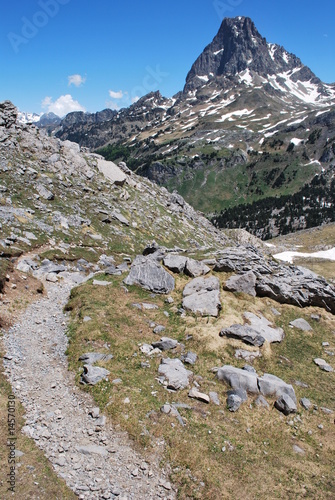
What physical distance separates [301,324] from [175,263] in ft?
48.7

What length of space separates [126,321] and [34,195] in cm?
3013

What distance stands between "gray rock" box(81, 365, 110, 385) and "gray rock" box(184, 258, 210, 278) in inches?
696

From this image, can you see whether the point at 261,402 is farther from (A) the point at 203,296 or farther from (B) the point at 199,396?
(A) the point at 203,296

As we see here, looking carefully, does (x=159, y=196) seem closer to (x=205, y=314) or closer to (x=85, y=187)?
(x=85, y=187)

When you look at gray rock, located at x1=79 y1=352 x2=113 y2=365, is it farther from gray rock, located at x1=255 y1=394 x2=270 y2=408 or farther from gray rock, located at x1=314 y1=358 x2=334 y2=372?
gray rock, located at x1=314 y1=358 x2=334 y2=372

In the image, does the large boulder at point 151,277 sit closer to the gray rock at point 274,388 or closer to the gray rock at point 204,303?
the gray rock at point 204,303

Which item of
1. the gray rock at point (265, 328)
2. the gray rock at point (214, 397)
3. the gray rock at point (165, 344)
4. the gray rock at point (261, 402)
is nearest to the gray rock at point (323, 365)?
the gray rock at point (265, 328)

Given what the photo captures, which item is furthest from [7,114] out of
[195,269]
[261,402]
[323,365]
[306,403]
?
[306,403]

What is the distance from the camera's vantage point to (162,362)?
22719 mm

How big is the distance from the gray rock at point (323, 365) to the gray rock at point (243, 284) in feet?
30.2

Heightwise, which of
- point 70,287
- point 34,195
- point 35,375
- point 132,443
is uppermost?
point 34,195

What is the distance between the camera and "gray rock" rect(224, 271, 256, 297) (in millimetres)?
33750

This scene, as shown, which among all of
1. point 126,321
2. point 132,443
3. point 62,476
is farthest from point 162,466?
point 126,321

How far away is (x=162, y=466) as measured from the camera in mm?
14992
